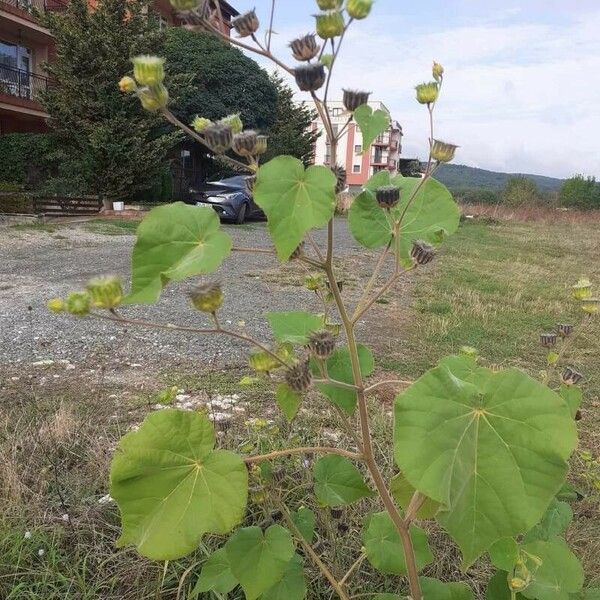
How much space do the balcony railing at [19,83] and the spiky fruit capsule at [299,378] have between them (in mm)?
15595

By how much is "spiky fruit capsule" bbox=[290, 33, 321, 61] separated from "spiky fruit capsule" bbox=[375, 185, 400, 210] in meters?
0.21

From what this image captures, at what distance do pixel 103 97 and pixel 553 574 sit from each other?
13.1 m

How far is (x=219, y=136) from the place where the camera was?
82 centimetres

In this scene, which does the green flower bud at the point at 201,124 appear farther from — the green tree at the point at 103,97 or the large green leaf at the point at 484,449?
the green tree at the point at 103,97

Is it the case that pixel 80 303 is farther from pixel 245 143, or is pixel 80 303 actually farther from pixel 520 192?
pixel 520 192

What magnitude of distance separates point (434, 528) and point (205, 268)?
1.28 metres

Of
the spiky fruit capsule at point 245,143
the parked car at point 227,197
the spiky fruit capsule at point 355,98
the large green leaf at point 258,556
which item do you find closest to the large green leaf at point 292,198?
the spiky fruit capsule at point 245,143

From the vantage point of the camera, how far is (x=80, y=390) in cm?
279

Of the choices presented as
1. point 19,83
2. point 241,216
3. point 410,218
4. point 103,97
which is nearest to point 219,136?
point 410,218

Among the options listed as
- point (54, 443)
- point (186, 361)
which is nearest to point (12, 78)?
point (186, 361)

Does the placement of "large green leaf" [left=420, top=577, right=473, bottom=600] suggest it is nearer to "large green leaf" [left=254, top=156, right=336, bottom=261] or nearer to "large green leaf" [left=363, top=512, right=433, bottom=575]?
"large green leaf" [left=363, top=512, right=433, bottom=575]

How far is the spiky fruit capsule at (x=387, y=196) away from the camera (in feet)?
2.91

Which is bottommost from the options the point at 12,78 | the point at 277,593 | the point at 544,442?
the point at 277,593

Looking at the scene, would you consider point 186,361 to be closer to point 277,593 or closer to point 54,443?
point 54,443
